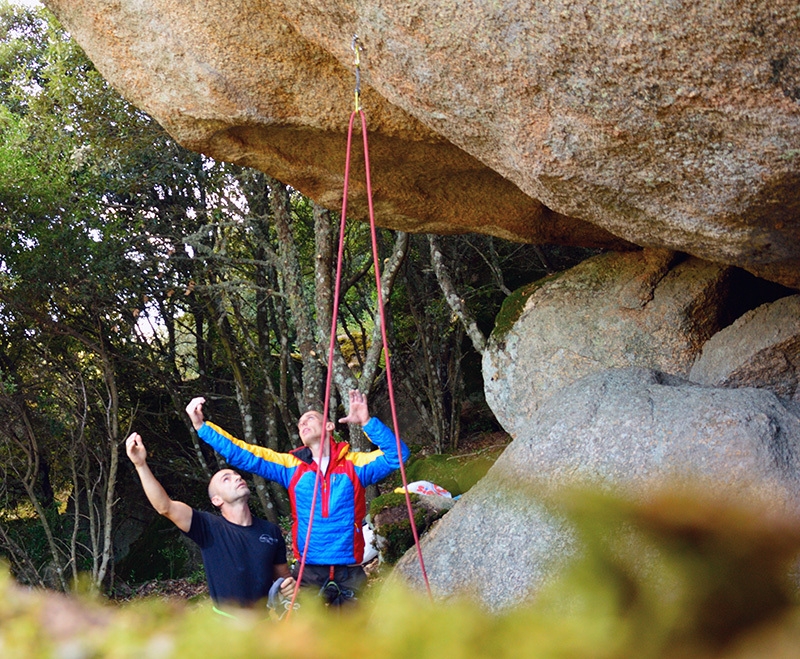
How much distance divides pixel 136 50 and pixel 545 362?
14.0 feet

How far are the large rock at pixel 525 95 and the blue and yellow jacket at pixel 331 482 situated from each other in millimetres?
1968

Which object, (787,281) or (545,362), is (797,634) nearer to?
(787,281)

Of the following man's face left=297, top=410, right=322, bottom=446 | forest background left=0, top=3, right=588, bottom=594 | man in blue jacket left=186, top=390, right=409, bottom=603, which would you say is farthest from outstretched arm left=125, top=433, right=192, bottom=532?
forest background left=0, top=3, right=588, bottom=594

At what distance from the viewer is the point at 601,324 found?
7.09 metres

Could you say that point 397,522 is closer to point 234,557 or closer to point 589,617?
point 234,557

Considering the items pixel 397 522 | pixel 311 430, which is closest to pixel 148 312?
pixel 397 522

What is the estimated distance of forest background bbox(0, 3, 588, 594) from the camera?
960 cm

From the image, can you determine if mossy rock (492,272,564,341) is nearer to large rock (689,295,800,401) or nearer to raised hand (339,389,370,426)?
large rock (689,295,800,401)

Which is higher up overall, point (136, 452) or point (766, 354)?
point (136, 452)

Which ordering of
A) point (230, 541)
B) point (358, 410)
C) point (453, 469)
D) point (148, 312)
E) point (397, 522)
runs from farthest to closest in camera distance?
1. point (148, 312)
2. point (453, 469)
3. point (397, 522)
4. point (358, 410)
5. point (230, 541)

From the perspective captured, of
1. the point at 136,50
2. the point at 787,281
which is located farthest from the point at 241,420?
the point at 787,281

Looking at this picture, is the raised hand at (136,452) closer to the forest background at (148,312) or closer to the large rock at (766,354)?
the large rock at (766,354)

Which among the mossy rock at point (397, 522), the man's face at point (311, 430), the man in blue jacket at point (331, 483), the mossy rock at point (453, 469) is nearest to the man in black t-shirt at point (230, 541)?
the man in blue jacket at point (331, 483)

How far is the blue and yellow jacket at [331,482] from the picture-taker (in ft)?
15.9
